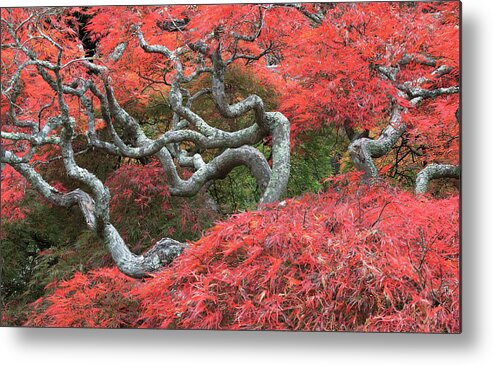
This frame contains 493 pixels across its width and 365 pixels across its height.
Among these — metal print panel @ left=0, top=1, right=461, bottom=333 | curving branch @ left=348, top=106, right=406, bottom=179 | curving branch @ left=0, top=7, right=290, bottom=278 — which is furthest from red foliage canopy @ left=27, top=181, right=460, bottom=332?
curving branch @ left=0, top=7, right=290, bottom=278

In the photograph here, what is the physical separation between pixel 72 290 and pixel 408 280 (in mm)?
1693

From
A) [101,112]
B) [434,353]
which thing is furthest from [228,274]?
[101,112]

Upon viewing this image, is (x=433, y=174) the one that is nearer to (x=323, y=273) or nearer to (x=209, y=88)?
(x=323, y=273)

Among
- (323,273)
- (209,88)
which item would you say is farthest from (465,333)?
(209,88)

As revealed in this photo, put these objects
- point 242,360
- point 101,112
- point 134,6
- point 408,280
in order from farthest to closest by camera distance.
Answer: point 101,112, point 134,6, point 242,360, point 408,280

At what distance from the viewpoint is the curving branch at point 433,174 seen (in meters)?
3.33

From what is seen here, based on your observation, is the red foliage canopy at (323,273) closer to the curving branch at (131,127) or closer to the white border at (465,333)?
the white border at (465,333)

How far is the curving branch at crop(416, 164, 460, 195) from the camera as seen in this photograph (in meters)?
3.33

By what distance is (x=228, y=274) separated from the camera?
3223 mm

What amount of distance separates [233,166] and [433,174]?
43.1 inches

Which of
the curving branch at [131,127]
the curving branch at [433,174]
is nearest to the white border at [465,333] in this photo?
the curving branch at [433,174]

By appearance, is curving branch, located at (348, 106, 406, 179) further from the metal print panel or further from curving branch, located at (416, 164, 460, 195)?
curving branch, located at (416, 164, 460, 195)

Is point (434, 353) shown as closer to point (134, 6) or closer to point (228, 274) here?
point (228, 274)

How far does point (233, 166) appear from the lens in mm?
3936
